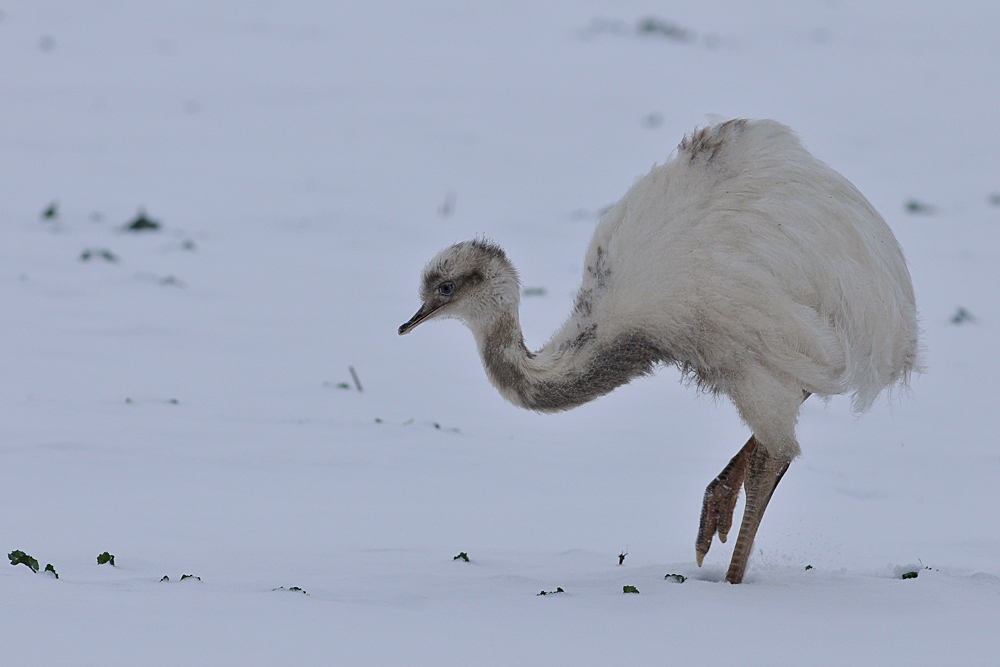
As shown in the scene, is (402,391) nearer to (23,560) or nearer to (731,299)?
(731,299)

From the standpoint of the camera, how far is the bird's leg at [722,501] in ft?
16.3

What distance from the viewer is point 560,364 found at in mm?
4859

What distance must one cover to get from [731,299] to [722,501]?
0.95m

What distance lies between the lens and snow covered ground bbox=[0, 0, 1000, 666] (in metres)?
3.87

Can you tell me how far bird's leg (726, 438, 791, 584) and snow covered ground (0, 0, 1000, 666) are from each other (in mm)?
166

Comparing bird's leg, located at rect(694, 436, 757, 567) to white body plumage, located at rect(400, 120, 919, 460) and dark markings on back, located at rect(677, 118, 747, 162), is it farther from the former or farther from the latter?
dark markings on back, located at rect(677, 118, 747, 162)

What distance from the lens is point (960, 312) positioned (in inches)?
351

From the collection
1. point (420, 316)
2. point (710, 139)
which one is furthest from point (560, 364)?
point (710, 139)

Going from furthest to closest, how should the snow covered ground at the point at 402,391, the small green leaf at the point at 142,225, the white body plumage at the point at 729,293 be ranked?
1. the small green leaf at the point at 142,225
2. the white body plumage at the point at 729,293
3. the snow covered ground at the point at 402,391

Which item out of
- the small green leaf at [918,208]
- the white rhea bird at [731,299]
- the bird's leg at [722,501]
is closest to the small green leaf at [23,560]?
the white rhea bird at [731,299]

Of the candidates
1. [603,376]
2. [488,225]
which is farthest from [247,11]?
[603,376]

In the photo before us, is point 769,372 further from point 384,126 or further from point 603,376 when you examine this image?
point 384,126

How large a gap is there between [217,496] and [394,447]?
1064mm

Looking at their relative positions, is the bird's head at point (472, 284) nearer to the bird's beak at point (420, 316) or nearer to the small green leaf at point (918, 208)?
the bird's beak at point (420, 316)
